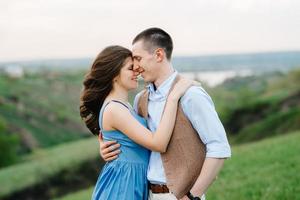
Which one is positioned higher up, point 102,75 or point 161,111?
point 102,75

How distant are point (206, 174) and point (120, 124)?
29.7 inches

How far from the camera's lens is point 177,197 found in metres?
4.53

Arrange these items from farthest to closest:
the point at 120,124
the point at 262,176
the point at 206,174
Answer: the point at 262,176 → the point at 120,124 → the point at 206,174

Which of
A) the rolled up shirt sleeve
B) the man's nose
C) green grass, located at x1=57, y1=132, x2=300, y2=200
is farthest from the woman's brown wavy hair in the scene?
green grass, located at x1=57, y1=132, x2=300, y2=200

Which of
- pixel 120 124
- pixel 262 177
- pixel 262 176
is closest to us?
pixel 120 124

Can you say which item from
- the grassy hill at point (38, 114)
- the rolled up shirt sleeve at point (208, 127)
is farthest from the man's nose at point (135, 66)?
the grassy hill at point (38, 114)

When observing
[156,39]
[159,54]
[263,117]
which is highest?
[156,39]

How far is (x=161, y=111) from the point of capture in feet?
15.4

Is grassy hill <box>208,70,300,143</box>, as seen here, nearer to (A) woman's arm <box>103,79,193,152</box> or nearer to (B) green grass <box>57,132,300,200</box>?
(B) green grass <box>57,132,300,200</box>

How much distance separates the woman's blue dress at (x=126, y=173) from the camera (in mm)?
4754

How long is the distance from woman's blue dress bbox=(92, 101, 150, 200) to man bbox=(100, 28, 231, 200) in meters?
0.06

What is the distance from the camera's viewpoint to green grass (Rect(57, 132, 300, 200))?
9.52 meters

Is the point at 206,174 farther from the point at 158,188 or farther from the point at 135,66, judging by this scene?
the point at 135,66

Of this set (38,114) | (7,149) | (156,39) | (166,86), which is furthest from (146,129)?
(38,114)
